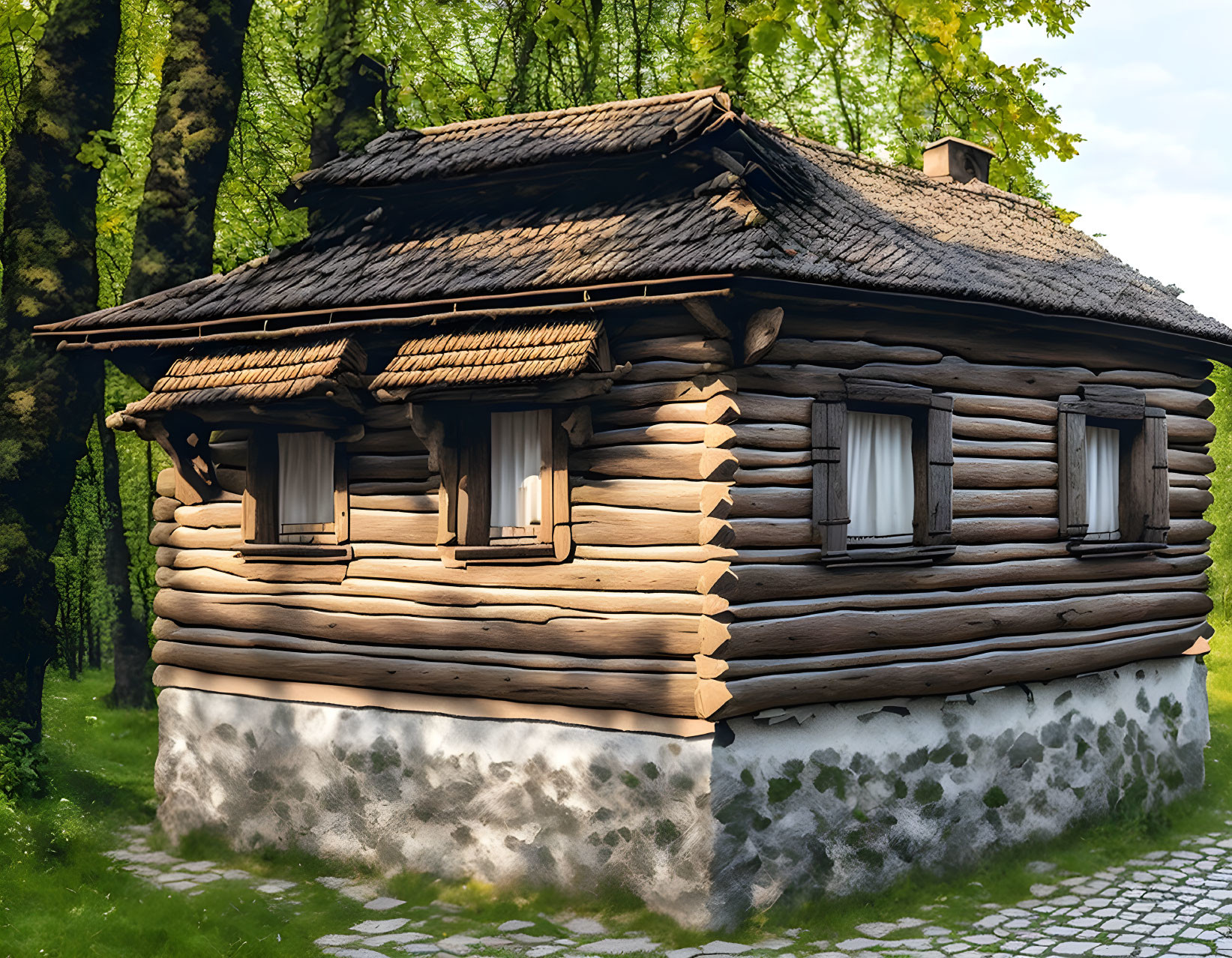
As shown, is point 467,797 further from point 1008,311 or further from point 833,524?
point 1008,311

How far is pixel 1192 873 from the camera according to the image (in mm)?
10148

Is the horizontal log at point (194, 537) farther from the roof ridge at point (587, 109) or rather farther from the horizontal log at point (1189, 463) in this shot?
the horizontal log at point (1189, 463)

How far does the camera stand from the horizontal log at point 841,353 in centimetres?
897

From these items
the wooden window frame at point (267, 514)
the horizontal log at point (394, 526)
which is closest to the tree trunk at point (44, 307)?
the wooden window frame at point (267, 514)

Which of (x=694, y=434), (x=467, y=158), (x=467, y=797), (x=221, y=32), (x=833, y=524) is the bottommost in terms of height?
(x=467, y=797)

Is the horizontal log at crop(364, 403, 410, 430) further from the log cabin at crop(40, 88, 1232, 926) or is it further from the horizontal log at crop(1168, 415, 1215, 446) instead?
the horizontal log at crop(1168, 415, 1215, 446)

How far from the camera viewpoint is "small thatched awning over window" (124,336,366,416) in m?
9.37

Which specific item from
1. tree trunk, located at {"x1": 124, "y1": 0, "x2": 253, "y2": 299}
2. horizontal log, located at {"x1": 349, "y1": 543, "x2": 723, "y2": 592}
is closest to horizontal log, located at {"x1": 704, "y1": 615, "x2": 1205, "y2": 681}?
horizontal log, located at {"x1": 349, "y1": 543, "x2": 723, "y2": 592}

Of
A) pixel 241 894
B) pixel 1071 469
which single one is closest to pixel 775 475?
pixel 1071 469

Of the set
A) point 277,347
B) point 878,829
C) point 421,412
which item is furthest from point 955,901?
point 277,347

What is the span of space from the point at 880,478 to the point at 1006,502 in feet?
4.60

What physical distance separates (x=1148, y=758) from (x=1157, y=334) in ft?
12.2

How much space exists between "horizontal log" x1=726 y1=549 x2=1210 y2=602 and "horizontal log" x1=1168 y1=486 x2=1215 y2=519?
0.11 m

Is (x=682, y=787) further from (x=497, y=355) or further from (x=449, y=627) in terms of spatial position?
(x=497, y=355)
